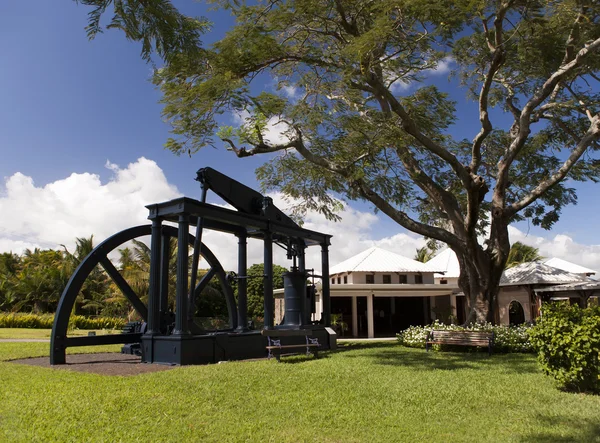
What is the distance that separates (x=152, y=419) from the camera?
6.02 meters

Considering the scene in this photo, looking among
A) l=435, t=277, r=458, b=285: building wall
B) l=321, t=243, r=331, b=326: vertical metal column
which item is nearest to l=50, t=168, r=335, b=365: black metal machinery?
l=321, t=243, r=331, b=326: vertical metal column

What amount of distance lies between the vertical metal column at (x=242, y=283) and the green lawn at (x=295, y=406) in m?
5.02

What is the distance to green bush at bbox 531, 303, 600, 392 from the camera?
24.8ft

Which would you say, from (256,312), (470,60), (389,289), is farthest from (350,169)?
(256,312)

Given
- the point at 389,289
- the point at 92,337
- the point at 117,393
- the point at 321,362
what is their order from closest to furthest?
the point at 117,393
the point at 321,362
the point at 92,337
the point at 389,289

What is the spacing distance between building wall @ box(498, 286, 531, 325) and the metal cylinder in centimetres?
1199

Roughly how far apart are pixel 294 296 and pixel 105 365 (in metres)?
5.88

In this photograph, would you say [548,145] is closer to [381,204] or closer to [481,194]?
[481,194]

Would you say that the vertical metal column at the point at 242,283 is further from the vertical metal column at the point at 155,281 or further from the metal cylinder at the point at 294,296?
the vertical metal column at the point at 155,281

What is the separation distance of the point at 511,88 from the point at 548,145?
3.20 metres

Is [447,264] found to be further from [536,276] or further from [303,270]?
[303,270]

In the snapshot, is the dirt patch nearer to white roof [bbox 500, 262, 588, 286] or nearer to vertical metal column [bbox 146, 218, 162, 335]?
vertical metal column [bbox 146, 218, 162, 335]

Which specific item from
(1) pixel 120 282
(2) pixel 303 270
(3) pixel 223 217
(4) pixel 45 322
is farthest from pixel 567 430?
(4) pixel 45 322

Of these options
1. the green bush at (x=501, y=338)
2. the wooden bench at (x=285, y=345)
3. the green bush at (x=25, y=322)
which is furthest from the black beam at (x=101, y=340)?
the green bush at (x=25, y=322)
